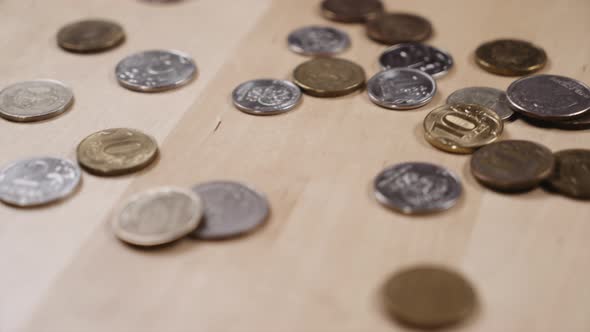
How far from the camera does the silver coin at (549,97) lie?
46.4 inches

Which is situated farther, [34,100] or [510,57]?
[510,57]

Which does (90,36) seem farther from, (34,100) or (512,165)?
(512,165)

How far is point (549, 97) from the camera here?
1.22m

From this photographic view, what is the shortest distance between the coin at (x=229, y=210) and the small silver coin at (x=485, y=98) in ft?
1.48

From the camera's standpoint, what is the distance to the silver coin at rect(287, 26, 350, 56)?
1.42 meters

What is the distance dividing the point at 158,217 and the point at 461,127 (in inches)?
21.4

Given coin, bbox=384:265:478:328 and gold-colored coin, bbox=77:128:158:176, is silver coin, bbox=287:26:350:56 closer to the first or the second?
gold-colored coin, bbox=77:128:158:176

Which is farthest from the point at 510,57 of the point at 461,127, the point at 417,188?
A: the point at 417,188

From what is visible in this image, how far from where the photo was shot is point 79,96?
130cm

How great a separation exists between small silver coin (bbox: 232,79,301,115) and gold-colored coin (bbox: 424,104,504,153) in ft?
0.85

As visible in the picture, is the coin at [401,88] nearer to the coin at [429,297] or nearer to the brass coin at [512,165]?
the brass coin at [512,165]

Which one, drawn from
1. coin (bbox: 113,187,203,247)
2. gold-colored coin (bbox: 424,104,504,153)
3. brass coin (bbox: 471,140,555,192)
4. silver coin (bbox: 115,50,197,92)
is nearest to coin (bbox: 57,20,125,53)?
silver coin (bbox: 115,50,197,92)

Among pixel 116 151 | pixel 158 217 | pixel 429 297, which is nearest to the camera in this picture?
pixel 429 297

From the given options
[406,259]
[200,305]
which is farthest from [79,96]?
[406,259]
